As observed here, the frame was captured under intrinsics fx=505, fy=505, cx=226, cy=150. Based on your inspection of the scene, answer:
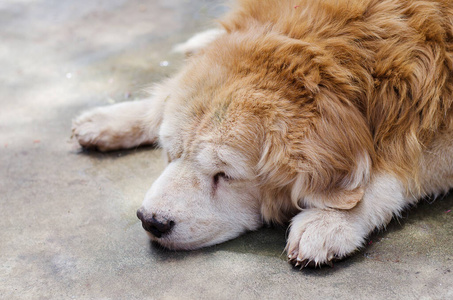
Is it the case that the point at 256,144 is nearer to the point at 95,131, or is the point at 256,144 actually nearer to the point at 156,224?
the point at 156,224

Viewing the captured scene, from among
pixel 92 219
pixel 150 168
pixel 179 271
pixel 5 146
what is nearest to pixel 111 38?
pixel 5 146

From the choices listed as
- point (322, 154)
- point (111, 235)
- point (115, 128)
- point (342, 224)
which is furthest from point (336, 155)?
point (115, 128)

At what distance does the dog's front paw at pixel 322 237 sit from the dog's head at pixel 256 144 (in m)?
0.07

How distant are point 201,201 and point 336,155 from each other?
2.31 ft

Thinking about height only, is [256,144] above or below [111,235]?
above

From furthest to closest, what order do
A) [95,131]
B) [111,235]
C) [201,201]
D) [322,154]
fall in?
[95,131]
[111,235]
[201,201]
[322,154]

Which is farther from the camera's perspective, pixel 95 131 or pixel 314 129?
pixel 95 131

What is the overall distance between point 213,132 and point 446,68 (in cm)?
121

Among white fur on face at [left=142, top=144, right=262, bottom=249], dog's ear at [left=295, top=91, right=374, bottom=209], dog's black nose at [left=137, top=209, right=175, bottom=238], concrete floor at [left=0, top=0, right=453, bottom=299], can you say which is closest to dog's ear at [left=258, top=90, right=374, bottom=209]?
dog's ear at [left=295, top=91, right=374, bottom=209]

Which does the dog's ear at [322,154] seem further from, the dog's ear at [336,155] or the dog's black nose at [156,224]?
the dog's black nose at [156,224]

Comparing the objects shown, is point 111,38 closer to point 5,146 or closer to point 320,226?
point 5,146

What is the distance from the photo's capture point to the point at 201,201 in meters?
2.55

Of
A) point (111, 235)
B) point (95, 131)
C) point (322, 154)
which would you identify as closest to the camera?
point (322, 154)

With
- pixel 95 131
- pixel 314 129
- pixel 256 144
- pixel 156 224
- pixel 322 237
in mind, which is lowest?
pixel 95 131
